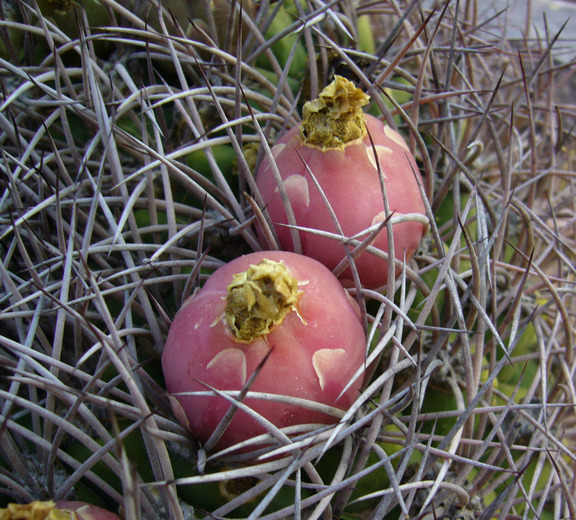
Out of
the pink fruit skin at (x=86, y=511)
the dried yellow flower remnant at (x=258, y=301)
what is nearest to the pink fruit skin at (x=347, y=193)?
the dried yellow flower remnant at (x=258, y=301)

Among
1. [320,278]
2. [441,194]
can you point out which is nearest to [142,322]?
[320,278]

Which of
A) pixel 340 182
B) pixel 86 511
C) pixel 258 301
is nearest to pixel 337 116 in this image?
pixel 340 182

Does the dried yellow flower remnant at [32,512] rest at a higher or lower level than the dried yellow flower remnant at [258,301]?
lower

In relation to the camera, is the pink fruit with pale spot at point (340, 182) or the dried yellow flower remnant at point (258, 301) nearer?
the dried yellow flower remnant at point (258, 301)

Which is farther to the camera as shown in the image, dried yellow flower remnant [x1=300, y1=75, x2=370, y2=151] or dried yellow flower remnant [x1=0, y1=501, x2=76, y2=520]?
dried yellow flower remnant [x1=300, y1=75, x2=370, y2=151]

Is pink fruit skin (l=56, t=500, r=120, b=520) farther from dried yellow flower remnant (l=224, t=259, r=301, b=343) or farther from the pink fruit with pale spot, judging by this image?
the pink fruit with pale spot

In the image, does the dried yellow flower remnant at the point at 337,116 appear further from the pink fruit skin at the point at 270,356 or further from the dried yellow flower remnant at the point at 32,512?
the dried yellow flower remnant at the point at 32,512

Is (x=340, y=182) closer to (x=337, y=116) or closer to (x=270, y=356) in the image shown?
(x=337, y=116)

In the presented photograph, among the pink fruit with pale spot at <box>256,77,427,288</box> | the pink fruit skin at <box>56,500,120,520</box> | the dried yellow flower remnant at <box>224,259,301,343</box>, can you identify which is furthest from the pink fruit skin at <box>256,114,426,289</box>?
the pink fruit skin at <box>56,500,120,520</box>
